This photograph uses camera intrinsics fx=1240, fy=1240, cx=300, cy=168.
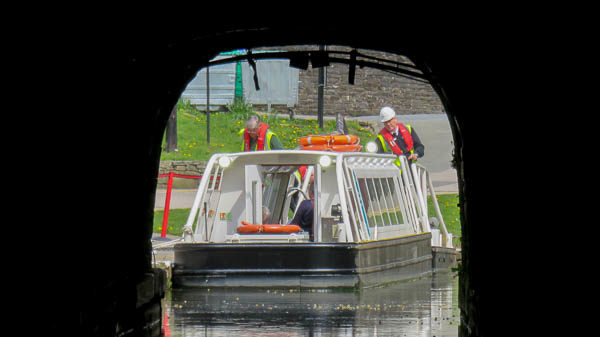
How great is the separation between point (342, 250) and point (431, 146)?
18.1 meters

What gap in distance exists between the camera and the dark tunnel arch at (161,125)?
8.95 meters

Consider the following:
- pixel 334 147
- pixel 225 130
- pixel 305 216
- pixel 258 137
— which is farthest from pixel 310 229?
pixel 225 130

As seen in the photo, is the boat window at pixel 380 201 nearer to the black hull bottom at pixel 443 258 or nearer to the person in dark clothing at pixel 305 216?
the person in dark clothing at pixel 305 216

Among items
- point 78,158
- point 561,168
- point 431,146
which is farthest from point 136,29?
point 431,146

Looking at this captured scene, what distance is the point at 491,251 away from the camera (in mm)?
8922

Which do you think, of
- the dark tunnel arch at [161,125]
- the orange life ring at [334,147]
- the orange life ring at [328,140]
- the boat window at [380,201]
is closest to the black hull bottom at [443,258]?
the boat window at [380,201]

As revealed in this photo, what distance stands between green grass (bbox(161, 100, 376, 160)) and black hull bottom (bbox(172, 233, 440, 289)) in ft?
45.0

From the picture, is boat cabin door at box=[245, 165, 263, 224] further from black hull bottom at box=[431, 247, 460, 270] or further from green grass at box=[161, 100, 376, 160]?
green grass at box=[161, 100, 376, 160]

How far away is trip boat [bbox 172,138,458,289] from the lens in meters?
15.2

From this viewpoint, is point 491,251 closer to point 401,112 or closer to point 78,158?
point 78,158

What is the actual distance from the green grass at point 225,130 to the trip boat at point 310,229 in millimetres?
11518

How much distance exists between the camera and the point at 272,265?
15.2 meters

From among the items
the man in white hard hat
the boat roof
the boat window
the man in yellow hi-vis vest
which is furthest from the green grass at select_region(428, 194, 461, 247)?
the boat roof

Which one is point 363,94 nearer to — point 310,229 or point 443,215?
point 443,215
